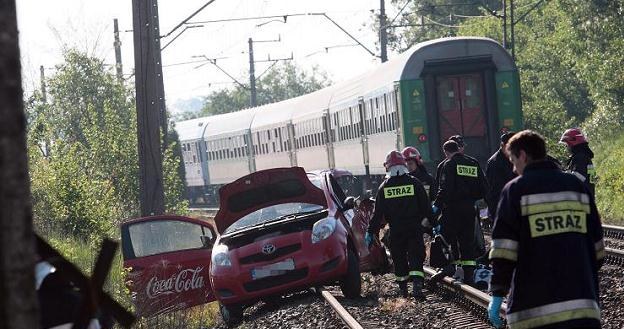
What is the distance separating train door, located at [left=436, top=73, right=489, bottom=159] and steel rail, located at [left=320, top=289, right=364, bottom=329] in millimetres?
9889

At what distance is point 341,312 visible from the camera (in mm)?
12828

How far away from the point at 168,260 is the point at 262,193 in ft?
4.33

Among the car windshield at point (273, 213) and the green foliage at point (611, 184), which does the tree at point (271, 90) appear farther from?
the car windshield at point (273, 213)

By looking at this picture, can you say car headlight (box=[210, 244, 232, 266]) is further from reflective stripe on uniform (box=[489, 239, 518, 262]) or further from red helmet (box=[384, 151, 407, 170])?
reflective stripe on uniform (box=[489, 239, 518, 262])

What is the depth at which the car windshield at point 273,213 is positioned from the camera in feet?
47.8

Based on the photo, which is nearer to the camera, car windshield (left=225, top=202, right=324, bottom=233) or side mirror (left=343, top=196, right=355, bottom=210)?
car windshield (left=225, top=202, right=324, bottom=233)

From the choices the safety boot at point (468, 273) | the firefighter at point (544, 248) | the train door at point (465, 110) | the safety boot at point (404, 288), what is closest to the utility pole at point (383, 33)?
the train door at point (465, 110)

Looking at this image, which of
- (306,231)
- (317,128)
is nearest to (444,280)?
(306,231)

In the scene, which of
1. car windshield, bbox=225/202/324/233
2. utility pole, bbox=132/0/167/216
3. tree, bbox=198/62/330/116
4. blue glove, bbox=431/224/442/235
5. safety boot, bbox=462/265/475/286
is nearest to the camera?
safety boot, bbox=462/265/475/286

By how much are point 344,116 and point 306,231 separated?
17.7m

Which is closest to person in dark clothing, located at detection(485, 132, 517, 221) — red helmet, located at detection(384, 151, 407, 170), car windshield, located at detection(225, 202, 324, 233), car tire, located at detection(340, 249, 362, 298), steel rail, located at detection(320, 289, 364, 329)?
red helmet, located at detection(384, 151, 407, 170)

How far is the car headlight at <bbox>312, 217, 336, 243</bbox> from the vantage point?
1399cm

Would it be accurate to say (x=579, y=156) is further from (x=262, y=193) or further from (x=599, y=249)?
(x=599, y=249)

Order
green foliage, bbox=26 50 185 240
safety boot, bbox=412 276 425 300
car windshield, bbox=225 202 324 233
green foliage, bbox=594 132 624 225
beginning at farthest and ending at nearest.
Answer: green foliage, bbox=594 132 624 225
green foliage, bbox=26 50 185 240
car windshield, bbox=225 202 324 233
safety boot, bbox=412 276 425 300
